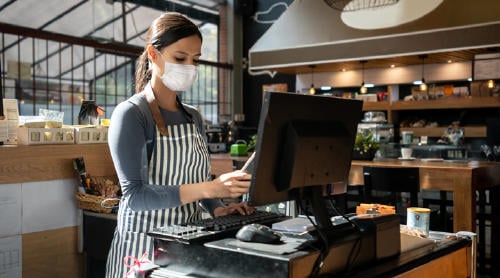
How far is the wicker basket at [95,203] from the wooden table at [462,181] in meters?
2.66

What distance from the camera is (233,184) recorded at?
147cm

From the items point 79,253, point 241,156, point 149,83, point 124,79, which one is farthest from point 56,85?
point 149,83

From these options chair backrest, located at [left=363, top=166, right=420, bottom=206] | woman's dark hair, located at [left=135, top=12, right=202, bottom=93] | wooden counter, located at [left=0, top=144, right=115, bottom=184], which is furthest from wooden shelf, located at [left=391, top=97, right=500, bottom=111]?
woman's dark hair, located at [left=135, top=12, right=202, bottom=93]

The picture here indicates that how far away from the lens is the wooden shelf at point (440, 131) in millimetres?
8041

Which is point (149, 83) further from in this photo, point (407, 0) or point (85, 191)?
point (407, 0)

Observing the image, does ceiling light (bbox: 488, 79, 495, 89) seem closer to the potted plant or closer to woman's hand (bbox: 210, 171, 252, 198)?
the potted plant

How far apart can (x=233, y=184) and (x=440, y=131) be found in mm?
7516

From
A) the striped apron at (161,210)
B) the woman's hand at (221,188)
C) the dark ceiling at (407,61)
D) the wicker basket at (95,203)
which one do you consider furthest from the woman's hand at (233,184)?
the dark ceiling at (407,61)

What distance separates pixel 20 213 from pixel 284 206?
1.23 metres

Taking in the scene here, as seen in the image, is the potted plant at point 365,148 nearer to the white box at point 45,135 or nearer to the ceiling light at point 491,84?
the white box at point 45,135

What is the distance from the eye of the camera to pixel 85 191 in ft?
8.87

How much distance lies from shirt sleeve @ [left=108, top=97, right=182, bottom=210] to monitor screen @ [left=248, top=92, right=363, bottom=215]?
0.38 metres

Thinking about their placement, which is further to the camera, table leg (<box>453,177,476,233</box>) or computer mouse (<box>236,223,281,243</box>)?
table leg (<box>453,177,476,233</box>)

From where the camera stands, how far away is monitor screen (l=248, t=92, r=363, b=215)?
1247 mm
